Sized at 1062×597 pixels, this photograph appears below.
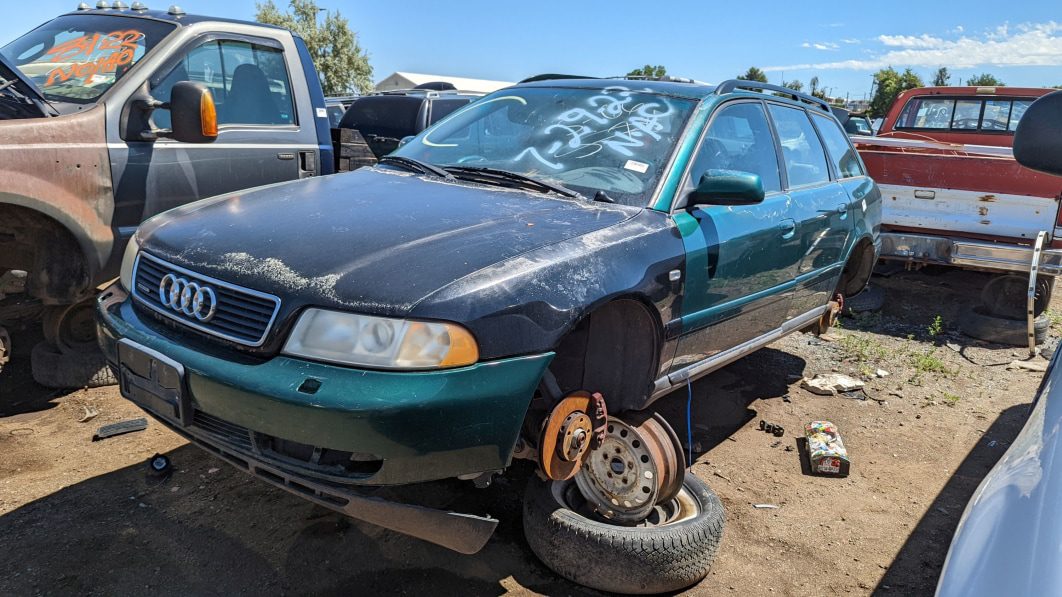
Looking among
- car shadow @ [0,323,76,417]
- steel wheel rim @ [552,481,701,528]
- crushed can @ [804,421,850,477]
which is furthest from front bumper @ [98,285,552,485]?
car shadow @ [0,323,76,417]

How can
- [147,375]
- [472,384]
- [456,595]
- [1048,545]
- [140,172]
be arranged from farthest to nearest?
[140,172]
[456,595]
[147,375]
[472,384]
[1048,545]

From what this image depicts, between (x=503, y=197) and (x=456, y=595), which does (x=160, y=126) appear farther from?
(x=456, y=595)

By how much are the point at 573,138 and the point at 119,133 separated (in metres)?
2.33

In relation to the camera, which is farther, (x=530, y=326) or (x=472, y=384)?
(x=530, y=326)

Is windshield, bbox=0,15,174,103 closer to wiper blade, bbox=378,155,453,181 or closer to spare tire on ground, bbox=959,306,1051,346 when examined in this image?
wiper blade, bbox=378,155,453,181

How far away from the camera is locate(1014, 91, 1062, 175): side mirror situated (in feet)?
6.42

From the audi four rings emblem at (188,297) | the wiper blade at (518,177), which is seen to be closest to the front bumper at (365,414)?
the audi four rings emblem at (188,297)

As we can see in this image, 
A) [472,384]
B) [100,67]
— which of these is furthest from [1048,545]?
[100,67]

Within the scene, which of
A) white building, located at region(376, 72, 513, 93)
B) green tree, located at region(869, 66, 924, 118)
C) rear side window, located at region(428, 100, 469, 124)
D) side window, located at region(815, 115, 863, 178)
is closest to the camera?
side window, located at region(815, 115, 863, 178)

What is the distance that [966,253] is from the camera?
5.96 metres

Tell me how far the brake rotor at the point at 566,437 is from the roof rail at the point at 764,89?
1.85 meters

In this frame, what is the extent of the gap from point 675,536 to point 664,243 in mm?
1072

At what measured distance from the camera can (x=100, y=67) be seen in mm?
4109

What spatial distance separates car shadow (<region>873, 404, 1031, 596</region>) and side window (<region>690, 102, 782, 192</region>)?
1610 millimetres
